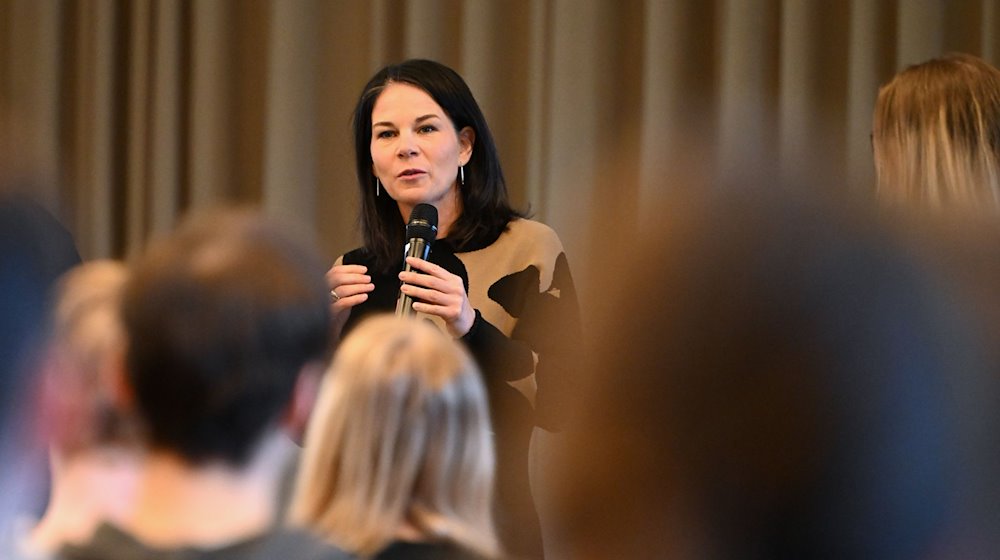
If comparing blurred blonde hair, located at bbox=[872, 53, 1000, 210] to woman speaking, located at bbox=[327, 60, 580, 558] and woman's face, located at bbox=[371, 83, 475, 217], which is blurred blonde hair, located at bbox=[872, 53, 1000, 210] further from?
woman's face, located at bbox=[371, 83, 475, 217]

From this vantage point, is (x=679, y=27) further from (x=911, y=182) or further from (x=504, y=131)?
(x=911, y=182)

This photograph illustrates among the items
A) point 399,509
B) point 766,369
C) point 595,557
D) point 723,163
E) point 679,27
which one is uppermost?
point 679,27

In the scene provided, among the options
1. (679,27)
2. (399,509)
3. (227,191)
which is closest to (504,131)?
(679,27)

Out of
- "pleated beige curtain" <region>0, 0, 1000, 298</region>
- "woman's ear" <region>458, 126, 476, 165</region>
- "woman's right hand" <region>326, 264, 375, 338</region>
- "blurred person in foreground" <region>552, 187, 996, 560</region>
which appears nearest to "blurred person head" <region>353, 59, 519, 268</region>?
"woman's ear" <region>458, 126, 476, 165</region>

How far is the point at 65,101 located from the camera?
3916mm

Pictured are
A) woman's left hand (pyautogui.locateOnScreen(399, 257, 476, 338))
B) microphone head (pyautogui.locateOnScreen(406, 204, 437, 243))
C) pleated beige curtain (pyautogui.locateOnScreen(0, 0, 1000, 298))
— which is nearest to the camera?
woman's left hand (pyautogui.locateOnScreen(399, 257, 476, 338))

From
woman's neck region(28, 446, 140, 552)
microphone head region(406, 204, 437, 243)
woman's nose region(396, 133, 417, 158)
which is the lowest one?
woman's neck region(28, 446, 140, 552)

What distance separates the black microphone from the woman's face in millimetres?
123

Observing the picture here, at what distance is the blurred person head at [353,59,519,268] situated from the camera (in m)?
2.38

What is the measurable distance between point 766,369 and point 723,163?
12 centimetres

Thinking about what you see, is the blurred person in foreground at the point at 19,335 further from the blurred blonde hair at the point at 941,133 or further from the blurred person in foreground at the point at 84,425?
the blurred blonde hair at the point at 941,133

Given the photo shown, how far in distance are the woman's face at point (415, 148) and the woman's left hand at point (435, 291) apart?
295mm

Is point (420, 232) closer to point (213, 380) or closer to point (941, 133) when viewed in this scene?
point (941, 133)

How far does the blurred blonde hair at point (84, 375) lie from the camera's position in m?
1.23
